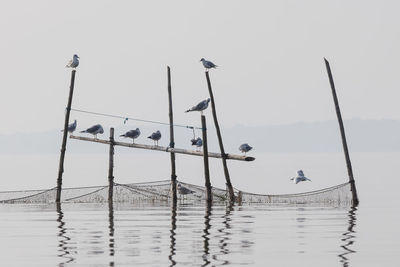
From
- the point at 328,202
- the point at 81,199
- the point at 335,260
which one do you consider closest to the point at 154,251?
the point at 335,260

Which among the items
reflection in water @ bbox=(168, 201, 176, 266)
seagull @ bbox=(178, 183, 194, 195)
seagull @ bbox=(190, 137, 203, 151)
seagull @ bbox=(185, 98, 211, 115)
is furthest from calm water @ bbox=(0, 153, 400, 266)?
seagull @ bbox=(185, 98, 211, 115)

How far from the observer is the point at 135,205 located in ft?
159

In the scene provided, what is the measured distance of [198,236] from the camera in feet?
104

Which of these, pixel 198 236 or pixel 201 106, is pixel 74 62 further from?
pixel 198 236

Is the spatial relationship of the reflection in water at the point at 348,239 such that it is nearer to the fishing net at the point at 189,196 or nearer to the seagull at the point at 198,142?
the fishing net at the point at 189,196

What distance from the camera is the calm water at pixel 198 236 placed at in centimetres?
2609

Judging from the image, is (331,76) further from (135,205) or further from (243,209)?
(135,205)

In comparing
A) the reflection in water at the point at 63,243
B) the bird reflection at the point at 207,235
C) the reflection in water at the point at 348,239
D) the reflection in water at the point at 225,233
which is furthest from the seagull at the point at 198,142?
the reflection in water at the point at 63,243

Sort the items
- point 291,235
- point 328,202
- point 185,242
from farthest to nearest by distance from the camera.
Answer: point 328,202, point 291,235, point 185,242

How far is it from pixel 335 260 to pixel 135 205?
23.6 meters

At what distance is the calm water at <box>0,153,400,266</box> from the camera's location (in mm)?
26094

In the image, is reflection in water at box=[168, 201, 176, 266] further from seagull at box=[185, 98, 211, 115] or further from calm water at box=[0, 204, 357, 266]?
seagull at box=[185, 98, 211, 115]

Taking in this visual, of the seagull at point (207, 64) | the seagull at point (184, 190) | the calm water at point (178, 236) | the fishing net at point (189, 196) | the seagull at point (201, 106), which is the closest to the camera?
the calm water at point (178, 236)

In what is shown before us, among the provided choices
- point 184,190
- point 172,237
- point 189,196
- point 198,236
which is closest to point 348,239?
point 198,236
